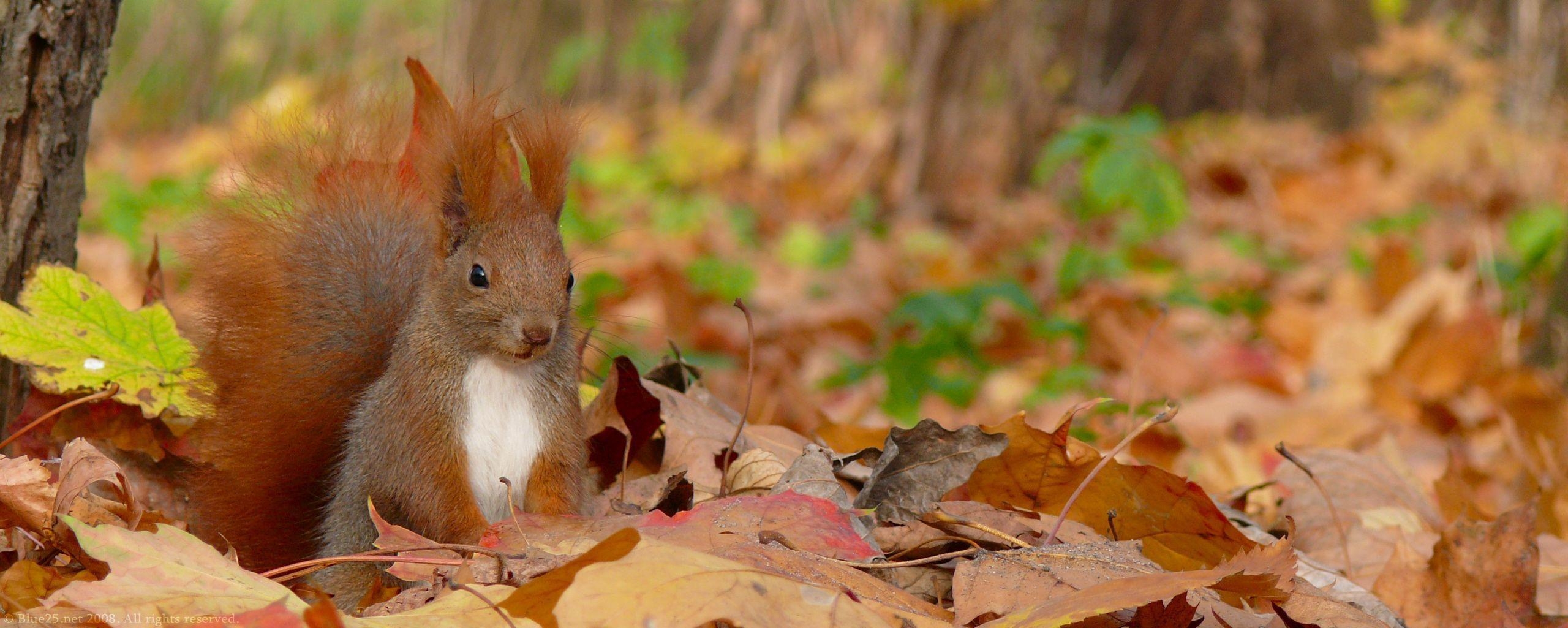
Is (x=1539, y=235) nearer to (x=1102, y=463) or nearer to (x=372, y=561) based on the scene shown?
(x=1102, y=463)

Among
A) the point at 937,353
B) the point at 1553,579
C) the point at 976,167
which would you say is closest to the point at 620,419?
the point at 1553,579

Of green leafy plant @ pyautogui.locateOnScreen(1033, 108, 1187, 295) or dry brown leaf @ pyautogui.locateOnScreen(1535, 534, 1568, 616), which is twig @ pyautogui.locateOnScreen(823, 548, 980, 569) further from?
green leafy plant @ pyautogui.locateOnScreen(1033, 108, 1187, 295)

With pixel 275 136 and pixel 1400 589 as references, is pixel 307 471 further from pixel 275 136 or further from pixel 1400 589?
pixel 1400 589

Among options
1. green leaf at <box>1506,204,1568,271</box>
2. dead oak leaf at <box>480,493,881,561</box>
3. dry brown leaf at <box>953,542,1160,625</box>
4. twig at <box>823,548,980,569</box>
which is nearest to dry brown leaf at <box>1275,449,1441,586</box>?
dry brown leaf at <box>953,542,1160,625</box>

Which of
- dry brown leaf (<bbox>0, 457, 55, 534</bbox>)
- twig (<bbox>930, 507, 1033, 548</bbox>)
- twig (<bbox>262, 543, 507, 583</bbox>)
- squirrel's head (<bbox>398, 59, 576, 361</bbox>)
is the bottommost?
twig (<bbox>930, 507, 1033, 548</bbox>)

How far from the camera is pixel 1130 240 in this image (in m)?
5.96

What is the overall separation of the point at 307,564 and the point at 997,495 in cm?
84

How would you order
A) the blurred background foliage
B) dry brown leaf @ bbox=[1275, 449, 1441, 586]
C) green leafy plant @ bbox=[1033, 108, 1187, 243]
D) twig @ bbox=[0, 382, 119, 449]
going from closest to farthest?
1. twig @ bbox=[0, 382, 119, 449]
2. dry brown leaf @ bbox=[1275, 449, 1441, 586]
3. the blurred background foliage
4. green leafy plant @ bbox=[1033, 108, 1187, 243]

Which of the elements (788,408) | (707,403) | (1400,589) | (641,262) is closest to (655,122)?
(641,262)

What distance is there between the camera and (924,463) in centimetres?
160

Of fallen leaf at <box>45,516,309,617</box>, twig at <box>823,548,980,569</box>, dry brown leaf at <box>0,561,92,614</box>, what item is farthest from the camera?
twig at <box>823,548,980,569</box>

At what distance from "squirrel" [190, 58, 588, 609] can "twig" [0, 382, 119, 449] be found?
0.12 metres

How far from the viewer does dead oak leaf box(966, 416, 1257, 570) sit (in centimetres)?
155

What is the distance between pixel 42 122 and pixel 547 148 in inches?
27.4
